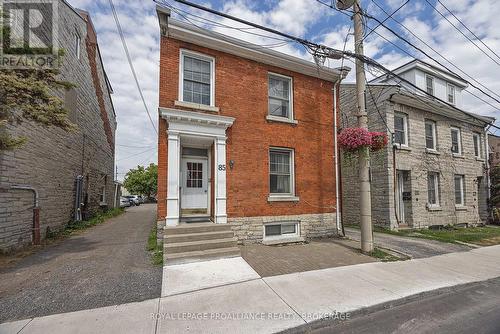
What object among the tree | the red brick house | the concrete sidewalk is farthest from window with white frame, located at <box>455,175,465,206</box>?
the tree

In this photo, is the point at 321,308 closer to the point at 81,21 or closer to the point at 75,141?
the point at 75,141

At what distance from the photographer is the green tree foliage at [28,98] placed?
5102mm

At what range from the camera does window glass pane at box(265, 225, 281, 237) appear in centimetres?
857

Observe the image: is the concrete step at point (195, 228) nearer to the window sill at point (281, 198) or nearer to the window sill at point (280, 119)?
the window sill at point (281, 198)

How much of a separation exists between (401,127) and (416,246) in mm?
6644

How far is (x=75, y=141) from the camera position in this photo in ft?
39.4

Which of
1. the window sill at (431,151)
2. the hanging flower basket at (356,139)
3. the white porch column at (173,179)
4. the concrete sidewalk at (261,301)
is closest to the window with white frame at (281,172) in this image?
the hanging flower basket at (356,139)

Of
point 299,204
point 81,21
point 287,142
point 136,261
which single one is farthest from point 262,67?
point 81,21

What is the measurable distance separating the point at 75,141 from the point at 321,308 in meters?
13.2

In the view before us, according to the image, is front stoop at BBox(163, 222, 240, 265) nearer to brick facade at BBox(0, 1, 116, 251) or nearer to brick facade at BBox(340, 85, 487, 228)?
brick facade at BBox(0, 1, 116, 251)

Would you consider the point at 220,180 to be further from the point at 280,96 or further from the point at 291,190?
the point at 280,96

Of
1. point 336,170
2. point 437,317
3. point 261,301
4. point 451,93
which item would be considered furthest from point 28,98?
point 451,93

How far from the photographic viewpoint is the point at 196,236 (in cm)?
672

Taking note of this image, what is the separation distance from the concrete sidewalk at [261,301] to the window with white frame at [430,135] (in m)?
9.05
